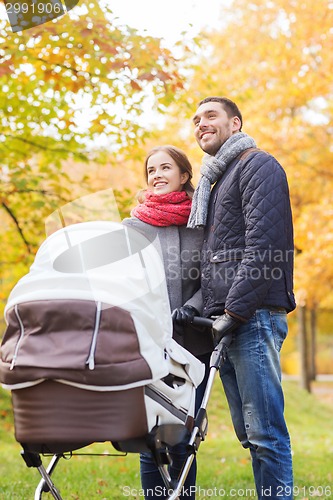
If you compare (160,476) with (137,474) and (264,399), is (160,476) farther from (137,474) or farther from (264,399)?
(137,474)

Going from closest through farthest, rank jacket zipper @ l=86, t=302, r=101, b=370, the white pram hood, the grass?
jacket zipper @ l=86, t=302, r=101, b=370, the white pram hood, the grass

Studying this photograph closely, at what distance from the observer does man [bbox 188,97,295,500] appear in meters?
3.04

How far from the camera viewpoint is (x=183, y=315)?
3293mm

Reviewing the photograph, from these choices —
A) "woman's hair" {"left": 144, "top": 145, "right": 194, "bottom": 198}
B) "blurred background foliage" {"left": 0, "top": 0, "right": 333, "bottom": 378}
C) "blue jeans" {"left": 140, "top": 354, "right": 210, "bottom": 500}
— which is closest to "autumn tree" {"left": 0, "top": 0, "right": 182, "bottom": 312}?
"blurred background foliage" {"left": 0, "top": 0, "right": 333, "bottom": 378}

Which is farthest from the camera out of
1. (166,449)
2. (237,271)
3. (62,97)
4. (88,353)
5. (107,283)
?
(62,97)

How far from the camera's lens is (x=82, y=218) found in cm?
382

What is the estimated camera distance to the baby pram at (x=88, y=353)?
2.50 m

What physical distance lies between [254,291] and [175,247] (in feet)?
2.11

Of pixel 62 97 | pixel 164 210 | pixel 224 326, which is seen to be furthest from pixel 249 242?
pixel 62 97

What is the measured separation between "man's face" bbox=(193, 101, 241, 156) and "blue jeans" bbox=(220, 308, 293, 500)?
92 centimetres

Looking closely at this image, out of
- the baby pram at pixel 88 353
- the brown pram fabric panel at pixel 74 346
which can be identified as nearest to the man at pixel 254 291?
the baby pram at pixel 88 353

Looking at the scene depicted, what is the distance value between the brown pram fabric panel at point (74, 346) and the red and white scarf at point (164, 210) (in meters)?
1.04

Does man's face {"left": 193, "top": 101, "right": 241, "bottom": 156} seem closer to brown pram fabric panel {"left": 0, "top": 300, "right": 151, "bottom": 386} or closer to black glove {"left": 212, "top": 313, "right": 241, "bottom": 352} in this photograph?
black glove {"left": 212, "top": 313, "right": 241, "bottom": 352}

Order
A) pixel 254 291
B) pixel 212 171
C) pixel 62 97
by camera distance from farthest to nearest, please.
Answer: pixel 62 97
pixel 212 171
pixel 254 291
